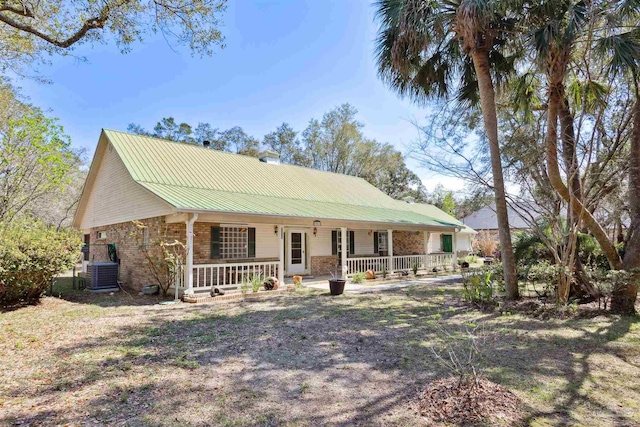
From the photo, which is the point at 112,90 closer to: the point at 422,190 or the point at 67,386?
the point at 67,386

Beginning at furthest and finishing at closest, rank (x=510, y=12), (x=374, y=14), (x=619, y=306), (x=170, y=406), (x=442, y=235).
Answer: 1. (x=442, y=235)
2. (x=374, y=14)
3. (x=510, y=12)
4. (x=619, y=306)
5. (x=170, y=406)

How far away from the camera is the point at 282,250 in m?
12.0

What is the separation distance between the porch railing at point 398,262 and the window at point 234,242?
4.50 m

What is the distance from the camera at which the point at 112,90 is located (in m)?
16.7

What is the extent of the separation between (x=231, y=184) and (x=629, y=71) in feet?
39.7

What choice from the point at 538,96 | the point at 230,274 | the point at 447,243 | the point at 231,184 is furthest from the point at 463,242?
the point at 230,274

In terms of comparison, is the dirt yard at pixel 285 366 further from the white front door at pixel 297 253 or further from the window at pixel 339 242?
the window at pixel 339 242

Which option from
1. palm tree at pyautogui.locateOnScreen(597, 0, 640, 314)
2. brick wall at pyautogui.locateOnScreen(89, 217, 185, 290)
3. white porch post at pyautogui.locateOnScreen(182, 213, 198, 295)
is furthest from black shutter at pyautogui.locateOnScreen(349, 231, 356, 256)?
palm tree at pyautogui.locateOnScreen(597, 0, 640, 314)

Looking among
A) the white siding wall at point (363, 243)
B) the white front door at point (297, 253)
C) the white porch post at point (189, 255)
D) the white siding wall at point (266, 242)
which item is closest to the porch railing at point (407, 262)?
the white siding wall at point (363, 243)

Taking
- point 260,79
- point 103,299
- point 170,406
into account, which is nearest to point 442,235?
point 260,79

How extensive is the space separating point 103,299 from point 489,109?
1162cm

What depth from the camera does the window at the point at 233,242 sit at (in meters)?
12.1

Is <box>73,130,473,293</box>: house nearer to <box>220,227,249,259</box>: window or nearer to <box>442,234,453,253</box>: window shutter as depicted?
<box>220,227,249,259</box>: window

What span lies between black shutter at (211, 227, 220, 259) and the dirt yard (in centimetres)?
381
